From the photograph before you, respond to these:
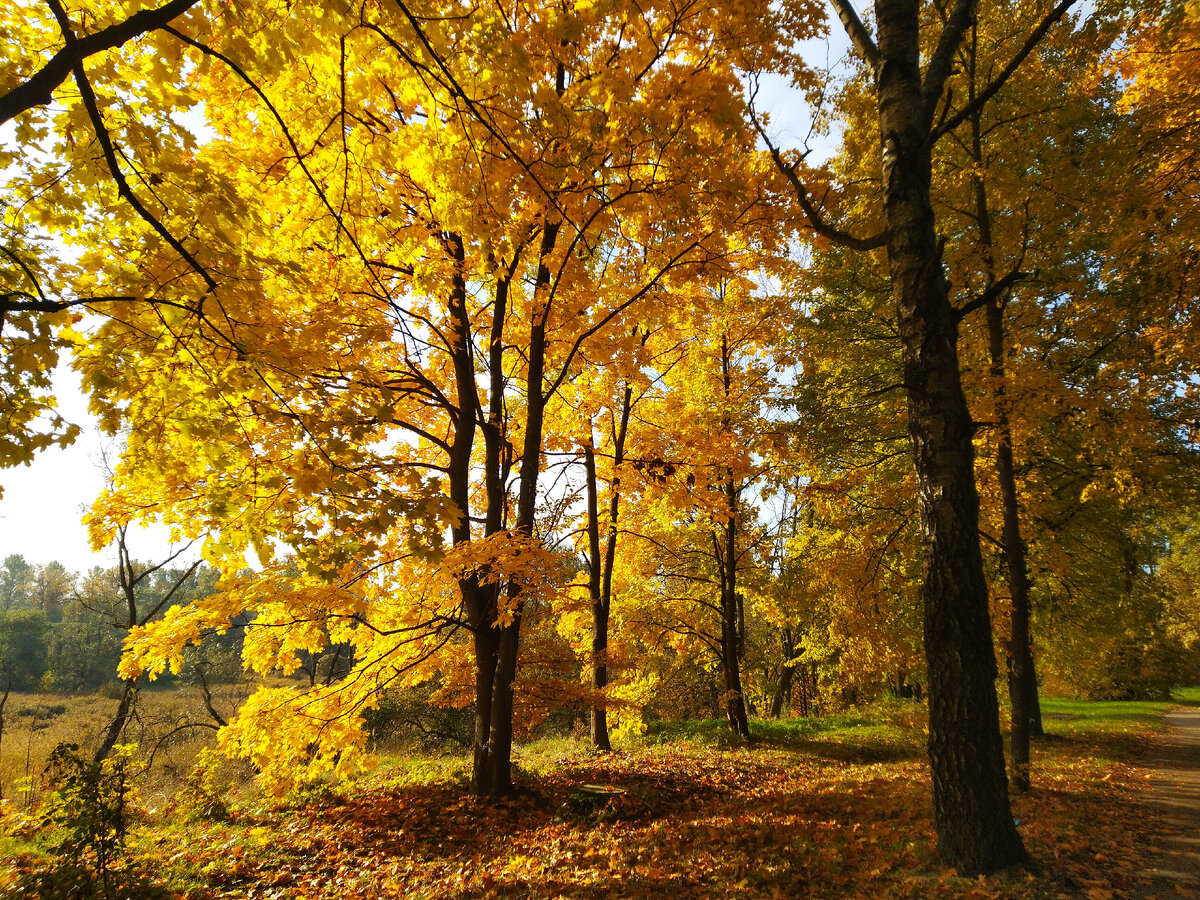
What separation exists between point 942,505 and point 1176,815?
5227mm

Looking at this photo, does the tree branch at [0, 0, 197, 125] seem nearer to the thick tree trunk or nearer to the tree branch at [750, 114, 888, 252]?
the tree branch at [750, 114, 888, 252]

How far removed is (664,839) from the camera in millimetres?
5578

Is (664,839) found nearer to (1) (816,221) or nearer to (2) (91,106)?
(1) (816,221)

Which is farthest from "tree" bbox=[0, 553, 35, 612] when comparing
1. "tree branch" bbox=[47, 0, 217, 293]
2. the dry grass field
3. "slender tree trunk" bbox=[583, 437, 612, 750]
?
"tree branch" bbox=[47, 0, 217, 293]

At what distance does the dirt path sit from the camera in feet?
11.9

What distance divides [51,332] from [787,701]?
29.0 m

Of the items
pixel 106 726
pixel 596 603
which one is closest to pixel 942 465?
pixel 596 603

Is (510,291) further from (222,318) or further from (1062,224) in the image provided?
(1062,224)

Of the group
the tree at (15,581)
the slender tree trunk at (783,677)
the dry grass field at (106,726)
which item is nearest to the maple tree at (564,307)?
the dry grass field at (106,726)

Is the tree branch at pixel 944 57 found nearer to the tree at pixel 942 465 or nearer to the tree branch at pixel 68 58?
the tree at pixel 942 465

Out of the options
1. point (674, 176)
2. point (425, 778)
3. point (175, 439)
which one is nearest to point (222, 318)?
point (175, 439)

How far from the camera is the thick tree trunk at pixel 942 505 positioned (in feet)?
11.4

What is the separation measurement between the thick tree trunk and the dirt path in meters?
1.18

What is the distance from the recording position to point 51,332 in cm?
336
